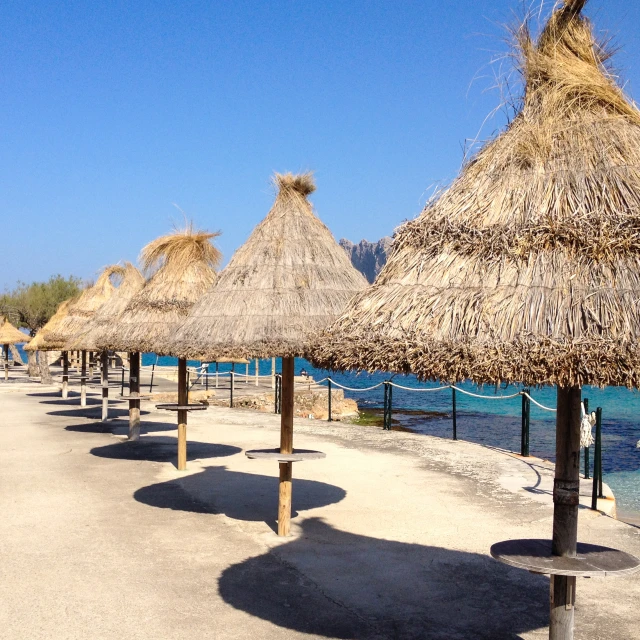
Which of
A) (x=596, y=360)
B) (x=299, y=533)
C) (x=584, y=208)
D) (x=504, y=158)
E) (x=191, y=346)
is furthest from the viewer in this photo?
(x=191, y=346)

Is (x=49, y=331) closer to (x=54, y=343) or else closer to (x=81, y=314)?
(x=54, y=343)

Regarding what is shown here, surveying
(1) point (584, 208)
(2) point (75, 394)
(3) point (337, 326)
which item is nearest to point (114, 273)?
(2) point (75, 394)

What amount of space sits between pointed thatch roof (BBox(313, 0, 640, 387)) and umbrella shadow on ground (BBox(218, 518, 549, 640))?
82.3 inches

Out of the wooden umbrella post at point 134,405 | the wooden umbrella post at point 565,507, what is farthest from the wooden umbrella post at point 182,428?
the wooden umbrella post at point 565,507

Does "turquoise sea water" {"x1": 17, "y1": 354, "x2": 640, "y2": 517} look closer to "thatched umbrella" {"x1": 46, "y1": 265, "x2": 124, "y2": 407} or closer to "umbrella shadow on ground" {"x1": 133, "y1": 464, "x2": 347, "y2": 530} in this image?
"thatched umbrella" {"x1": 46, "y1": 265, "x2": 124, "y2": 407}

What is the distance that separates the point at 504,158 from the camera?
5398 millimetres

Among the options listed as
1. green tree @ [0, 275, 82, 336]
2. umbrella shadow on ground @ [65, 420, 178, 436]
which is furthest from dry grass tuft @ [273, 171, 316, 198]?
green tree @ [0, 275, 82, 336]

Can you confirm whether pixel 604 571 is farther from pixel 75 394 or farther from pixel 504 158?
pixel 75 394

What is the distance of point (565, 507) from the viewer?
510 centimetres

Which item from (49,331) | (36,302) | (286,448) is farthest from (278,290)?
(36,302)

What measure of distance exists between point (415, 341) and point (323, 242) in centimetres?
492

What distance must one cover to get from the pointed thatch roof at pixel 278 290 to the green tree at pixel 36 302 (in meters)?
42.9

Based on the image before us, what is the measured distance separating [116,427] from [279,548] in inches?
435

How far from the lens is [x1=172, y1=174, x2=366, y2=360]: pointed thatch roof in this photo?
29.2 ft
